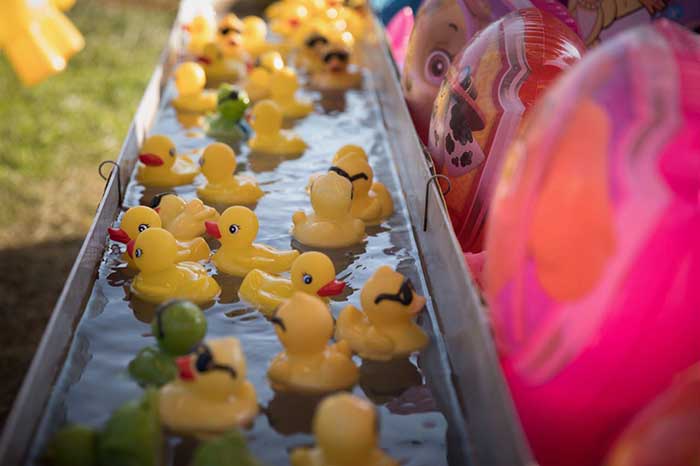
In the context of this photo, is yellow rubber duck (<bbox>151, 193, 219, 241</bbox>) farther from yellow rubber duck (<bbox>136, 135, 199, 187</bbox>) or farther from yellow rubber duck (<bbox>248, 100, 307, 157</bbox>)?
yellow rubber duck (<bbox>248, 100, 307, 157</bbox>)

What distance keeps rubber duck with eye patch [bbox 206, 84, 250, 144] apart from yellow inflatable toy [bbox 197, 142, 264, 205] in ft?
2.60

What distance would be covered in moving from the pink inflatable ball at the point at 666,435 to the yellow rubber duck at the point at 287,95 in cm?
342

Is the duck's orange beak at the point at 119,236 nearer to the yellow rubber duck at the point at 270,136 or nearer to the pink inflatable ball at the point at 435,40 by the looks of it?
the yellow rubber duck at the point at 270,136

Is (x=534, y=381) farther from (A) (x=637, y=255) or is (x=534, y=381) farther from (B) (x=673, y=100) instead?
(B) (x=673, y=100)

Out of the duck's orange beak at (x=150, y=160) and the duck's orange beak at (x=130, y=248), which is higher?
the duck's orange beak at (x=130, y=248)

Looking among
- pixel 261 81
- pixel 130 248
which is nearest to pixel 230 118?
pixel 261 81

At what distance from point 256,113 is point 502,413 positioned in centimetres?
275

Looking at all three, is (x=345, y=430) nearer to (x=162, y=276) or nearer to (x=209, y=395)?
(x=209, y=395)

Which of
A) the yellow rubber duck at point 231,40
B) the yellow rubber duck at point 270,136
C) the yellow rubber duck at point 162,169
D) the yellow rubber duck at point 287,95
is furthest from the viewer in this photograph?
the yellow rubber duck at point 231,40

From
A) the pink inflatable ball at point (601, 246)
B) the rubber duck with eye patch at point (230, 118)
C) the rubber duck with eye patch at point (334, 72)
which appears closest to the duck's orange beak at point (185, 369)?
the pink inflatable ball at point (601, 246)

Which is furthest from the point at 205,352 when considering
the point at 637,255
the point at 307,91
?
the point at 307,91

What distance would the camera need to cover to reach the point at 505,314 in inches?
87.7

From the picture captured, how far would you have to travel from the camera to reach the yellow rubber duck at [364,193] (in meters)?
3.72

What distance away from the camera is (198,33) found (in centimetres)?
637
